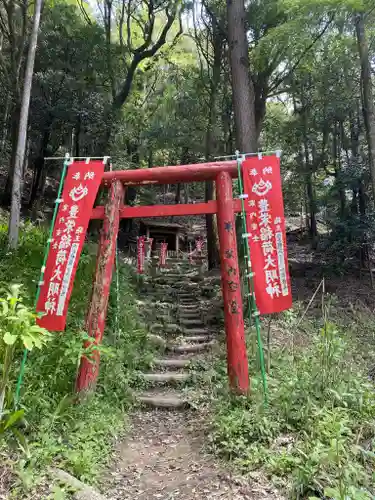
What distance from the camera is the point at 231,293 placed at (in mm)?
4680

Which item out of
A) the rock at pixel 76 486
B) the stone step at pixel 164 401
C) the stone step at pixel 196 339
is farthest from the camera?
the stone step at pixel 196 339

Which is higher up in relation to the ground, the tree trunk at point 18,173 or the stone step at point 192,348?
the tree trunk at point 18,173

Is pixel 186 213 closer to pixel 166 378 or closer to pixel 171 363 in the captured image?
pixel 166 378

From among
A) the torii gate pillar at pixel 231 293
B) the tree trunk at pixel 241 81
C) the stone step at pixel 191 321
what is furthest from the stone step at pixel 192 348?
the tree trunk at pixel 241 81

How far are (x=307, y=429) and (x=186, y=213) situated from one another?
9.41 ft

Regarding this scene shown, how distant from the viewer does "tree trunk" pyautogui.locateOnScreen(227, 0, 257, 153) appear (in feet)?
24.5

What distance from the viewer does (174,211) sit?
16.5 feet

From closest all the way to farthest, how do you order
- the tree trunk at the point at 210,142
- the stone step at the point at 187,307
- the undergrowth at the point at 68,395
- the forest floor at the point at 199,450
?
the undergrowth at the point at 68,395 < the forest floor at the point at 199,450 < the stone step at the point at 187,307 < the tree trunk at the point at 210,142

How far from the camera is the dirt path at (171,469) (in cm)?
333

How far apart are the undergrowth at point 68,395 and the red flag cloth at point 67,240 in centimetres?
43

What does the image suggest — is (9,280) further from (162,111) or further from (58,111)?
(162,111)

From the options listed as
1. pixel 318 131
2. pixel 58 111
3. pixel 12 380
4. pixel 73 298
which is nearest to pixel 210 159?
pixel 318 131

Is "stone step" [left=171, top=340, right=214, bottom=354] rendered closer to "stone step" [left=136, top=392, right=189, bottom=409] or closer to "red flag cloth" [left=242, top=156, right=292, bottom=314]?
"stone step" [left=136, top=392, right=189, bottom=409]

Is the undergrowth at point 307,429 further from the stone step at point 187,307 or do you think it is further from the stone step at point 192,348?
the stone step at point 187,307
